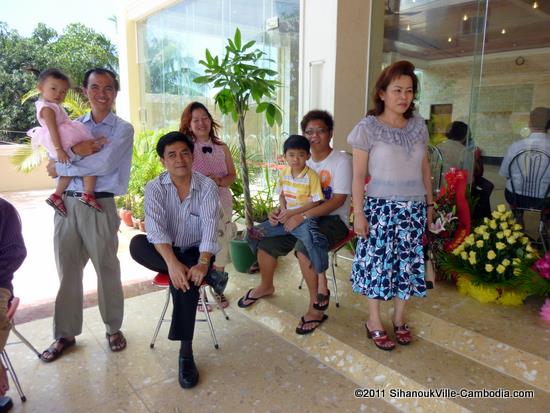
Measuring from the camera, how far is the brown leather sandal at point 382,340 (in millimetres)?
2291

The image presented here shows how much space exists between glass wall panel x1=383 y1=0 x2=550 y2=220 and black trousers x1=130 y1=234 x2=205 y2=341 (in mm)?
2780

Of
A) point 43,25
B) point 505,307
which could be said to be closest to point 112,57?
point 43,25

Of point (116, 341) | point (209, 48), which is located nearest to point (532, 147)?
point (116, 341)

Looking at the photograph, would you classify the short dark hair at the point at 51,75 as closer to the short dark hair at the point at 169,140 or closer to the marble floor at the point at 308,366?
the short dark hair at the point at 169,140

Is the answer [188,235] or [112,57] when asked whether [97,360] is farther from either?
[112,57]

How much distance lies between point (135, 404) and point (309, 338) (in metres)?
1.08

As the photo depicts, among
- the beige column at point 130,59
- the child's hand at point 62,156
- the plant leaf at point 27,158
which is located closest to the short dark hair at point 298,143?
the child's hand at point 62,156

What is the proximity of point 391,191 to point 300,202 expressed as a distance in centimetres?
69

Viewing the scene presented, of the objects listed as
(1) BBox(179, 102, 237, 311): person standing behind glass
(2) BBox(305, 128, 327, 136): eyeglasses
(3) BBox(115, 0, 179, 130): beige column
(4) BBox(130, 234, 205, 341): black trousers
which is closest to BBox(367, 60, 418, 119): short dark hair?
(2) BBox(305, 128, 327, 136): eyeglasses

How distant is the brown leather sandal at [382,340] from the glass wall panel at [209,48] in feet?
9.86

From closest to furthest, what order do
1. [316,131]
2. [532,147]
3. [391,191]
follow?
1. [391,191]
2. [316,131]
3. [532,147]

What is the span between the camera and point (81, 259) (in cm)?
242

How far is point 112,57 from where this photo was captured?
16.0m

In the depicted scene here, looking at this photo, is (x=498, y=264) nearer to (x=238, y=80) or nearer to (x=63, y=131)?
(x=238, y=80)
